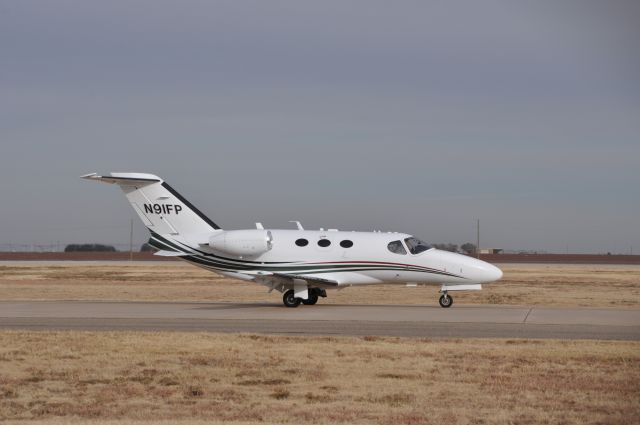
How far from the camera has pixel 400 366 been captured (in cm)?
1438

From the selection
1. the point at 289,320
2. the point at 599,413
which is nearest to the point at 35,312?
the point at 289,320

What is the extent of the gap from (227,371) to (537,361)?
17.3 ft

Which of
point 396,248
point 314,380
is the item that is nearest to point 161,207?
point 396,248

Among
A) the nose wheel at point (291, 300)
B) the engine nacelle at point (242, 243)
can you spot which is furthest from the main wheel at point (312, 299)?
the engine nacelle at point (242, 243)

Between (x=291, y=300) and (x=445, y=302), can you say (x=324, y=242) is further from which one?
(x=445, y=302)

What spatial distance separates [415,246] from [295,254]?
386cm

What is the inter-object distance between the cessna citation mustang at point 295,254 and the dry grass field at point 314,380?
31.9 feet

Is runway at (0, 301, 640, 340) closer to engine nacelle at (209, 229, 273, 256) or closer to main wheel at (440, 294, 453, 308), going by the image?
main wheel at (440, 294, 453, 308)

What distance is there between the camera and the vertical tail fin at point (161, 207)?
28.5 meters

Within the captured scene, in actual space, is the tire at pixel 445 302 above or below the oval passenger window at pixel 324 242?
below

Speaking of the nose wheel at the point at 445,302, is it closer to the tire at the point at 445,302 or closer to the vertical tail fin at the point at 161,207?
the tire at the point at 445,302

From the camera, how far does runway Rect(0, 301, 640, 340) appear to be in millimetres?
19859

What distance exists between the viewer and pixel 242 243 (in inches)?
1095

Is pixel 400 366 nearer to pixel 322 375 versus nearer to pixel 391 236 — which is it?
pixel 322 375
